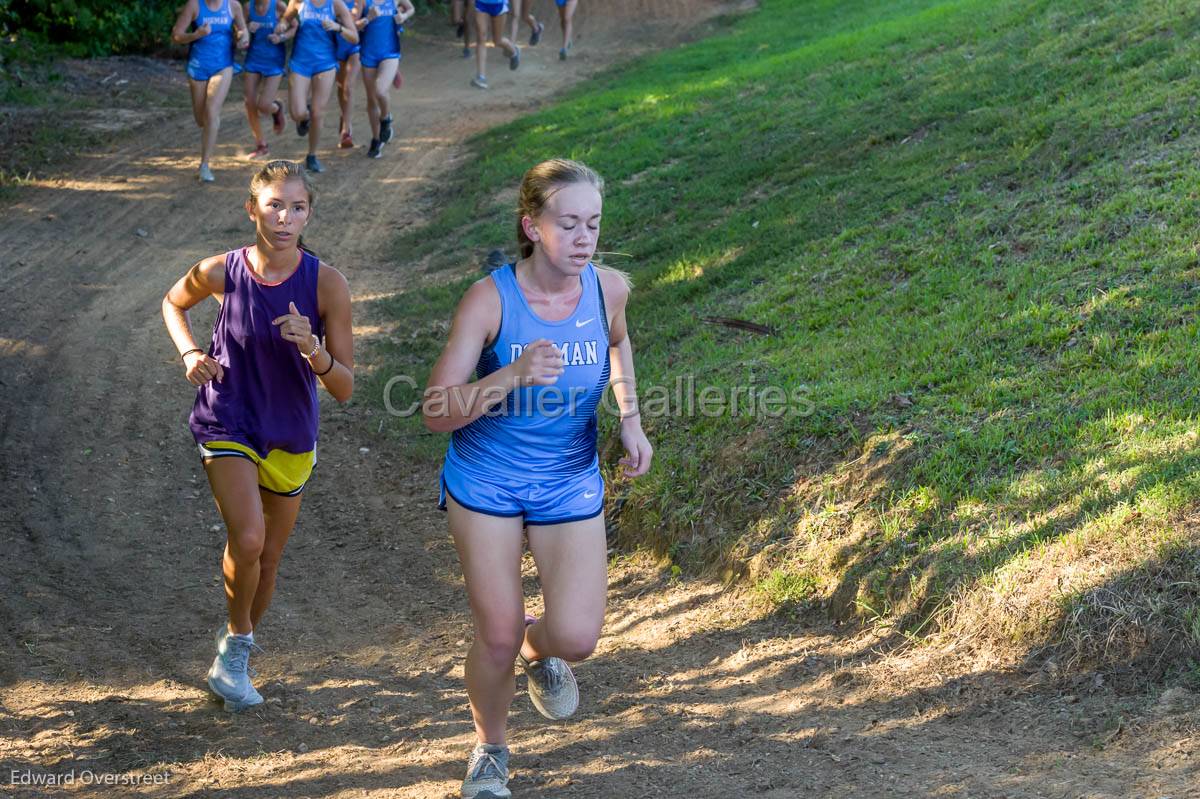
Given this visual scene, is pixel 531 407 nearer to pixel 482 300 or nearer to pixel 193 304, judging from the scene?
pixel 482 300

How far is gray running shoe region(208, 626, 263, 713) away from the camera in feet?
16.7

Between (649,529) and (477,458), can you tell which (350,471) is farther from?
(477,458)

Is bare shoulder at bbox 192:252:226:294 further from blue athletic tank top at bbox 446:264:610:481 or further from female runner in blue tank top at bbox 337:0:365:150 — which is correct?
female runner in blue tank top at bbox 337:0:365:150

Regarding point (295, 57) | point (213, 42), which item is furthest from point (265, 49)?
point (213, 42)

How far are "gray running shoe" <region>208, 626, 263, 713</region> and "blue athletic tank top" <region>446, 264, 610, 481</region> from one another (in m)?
1.56

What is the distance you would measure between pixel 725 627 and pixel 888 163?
205 inches

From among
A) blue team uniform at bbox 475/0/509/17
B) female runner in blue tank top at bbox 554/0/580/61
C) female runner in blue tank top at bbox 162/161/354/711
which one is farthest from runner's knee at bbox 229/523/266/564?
female runner in blue tank top at bbox 554/0/580/61

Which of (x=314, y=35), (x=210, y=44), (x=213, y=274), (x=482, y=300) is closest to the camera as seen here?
(x=482, y=300)

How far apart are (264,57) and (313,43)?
1.93 ft

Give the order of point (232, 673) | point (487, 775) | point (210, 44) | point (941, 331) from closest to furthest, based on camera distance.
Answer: point (487, 775), point (232, 673), point (941, 331), point (210, 44)

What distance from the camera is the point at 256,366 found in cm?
477

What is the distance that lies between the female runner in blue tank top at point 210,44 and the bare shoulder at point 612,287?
8.88 m

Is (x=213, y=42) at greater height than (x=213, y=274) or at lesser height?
greater

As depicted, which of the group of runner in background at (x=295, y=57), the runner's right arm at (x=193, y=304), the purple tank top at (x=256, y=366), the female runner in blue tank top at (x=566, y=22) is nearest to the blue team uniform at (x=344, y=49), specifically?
the group of runner in background at (x=295, y=57)
